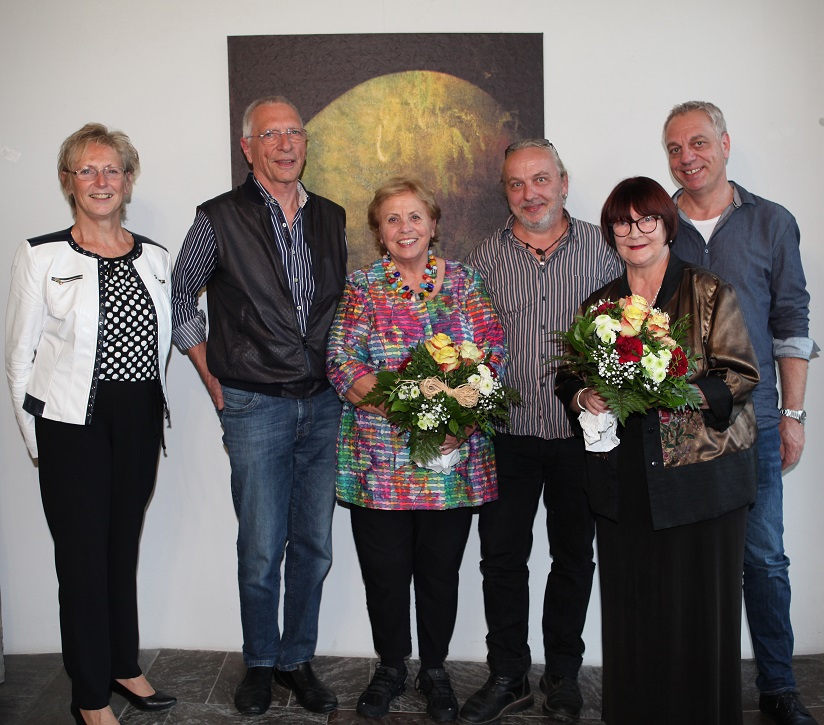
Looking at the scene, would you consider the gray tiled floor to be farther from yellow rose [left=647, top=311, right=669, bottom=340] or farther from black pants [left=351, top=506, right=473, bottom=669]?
yellow rose [left=647, top=311, right=669, bottom=340]

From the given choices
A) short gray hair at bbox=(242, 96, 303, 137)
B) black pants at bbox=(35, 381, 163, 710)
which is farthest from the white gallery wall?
black pants at bbox=(35, 381, 163, 710)

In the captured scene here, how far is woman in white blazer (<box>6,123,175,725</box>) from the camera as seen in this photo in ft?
9.82

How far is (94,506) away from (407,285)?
1445mm

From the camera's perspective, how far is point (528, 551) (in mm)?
3346

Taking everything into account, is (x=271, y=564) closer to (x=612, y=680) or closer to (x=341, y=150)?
(x=612, y=680)

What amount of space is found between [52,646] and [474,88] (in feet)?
10.9

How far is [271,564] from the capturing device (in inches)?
132

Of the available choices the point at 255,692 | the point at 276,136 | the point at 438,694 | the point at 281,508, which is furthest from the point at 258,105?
the point at 438,694

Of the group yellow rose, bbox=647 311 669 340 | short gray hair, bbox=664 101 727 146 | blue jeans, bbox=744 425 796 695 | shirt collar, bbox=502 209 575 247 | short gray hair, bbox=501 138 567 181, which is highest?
short gray hair, bbox=664 101 727 146

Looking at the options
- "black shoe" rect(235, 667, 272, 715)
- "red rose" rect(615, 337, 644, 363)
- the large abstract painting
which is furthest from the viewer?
the large abstract painting

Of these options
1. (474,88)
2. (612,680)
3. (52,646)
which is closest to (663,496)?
(612,680)

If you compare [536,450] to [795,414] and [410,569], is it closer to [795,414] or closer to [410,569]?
[410,569]

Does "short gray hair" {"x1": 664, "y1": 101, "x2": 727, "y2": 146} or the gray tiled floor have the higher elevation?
"short gray hair" {"x1": 664, "y1": 101, "x2": 727, "y2": 146}

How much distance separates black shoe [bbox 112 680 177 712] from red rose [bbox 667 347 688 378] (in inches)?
95.8
